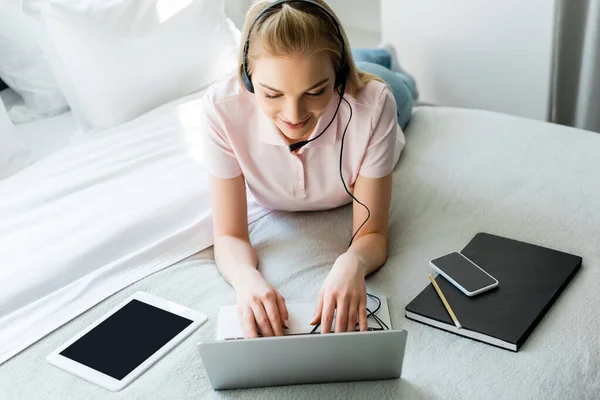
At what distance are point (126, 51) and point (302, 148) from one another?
760mm

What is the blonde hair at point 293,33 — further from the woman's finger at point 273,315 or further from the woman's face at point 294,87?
the woman's finger at point 273,315

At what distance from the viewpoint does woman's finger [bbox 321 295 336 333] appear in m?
0.99

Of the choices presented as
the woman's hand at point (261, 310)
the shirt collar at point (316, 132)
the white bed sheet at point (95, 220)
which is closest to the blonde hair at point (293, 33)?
the shirt collar at point (316, 132)

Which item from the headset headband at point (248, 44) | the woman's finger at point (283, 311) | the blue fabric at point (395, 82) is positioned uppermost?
the headset headband at point (248, 44)

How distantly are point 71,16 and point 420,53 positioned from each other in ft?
3.92

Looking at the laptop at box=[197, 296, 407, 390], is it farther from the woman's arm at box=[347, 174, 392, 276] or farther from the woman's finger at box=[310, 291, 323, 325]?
the woman's arm at box=[347, 174, 392, 276]

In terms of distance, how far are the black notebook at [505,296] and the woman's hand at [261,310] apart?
8.8 inches

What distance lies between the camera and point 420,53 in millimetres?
2289

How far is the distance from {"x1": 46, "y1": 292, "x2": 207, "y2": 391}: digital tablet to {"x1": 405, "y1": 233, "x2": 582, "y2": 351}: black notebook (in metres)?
0.40

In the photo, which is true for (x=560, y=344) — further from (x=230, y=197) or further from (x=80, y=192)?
(x=80, y=192)

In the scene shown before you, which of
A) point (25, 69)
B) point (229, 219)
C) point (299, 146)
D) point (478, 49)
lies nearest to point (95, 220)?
point (229, 219)

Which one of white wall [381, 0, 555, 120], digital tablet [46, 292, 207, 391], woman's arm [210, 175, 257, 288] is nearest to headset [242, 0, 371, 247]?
woman's arm [210, 175, 257, 288]

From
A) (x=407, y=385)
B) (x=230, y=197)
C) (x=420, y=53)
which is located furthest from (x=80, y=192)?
(x=420, y=53)

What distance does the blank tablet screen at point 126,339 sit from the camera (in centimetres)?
102
